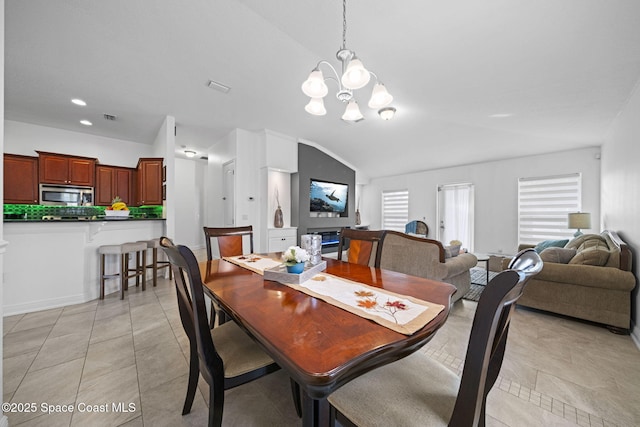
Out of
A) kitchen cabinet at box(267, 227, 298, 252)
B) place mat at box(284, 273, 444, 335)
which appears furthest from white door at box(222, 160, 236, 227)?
place mat at box(284, 273, 444, 335)

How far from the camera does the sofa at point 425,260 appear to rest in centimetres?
255

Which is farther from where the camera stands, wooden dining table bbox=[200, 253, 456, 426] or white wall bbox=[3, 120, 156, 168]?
white wall bbox=[3, 120, 156, 168]

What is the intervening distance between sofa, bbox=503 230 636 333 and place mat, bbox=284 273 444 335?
2.28 meters

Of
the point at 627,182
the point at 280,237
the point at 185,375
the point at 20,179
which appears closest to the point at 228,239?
the point at 185,375

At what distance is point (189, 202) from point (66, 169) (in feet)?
8.92

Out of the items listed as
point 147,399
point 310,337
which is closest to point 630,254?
point 310,337

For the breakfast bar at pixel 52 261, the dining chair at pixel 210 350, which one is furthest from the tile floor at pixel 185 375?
the dining chair at pixel 210 350

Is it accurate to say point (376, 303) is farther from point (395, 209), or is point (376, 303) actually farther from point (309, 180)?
point (395, 209)

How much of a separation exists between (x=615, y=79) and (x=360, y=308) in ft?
10.7

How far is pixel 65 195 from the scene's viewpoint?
429 cm

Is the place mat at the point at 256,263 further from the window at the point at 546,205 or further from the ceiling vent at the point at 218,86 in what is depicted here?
the window at the point at 546,205

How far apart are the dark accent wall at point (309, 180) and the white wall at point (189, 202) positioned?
3.61 m

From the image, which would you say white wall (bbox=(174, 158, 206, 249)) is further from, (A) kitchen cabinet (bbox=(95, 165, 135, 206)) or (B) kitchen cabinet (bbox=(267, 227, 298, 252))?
(B) kitchen cabinet (bbox=(267, 227, 298, 252))

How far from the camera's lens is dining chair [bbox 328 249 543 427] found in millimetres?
571
